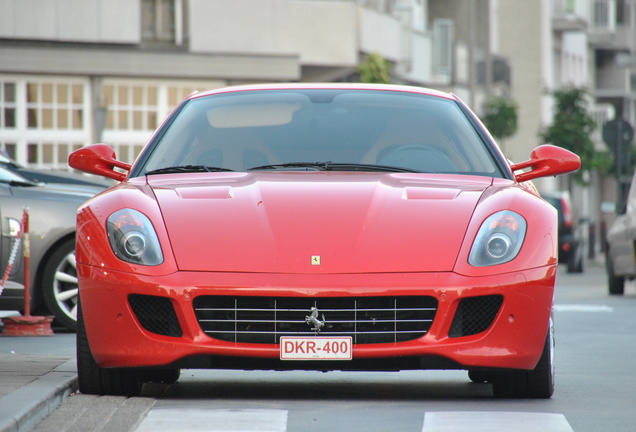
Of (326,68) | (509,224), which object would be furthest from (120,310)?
(326,68)

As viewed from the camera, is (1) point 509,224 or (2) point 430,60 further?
(2) point 430,60

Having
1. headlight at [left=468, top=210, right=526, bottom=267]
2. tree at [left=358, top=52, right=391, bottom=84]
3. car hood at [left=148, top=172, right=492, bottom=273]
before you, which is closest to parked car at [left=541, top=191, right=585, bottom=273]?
tree at [left=358, top=52, right=391, bottom=84]

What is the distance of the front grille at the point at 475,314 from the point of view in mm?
6609

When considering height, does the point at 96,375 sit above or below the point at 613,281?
above

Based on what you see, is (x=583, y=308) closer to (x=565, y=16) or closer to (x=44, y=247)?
(x=44, y=247)

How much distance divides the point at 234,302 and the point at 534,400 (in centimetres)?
148

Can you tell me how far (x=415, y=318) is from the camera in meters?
6.59

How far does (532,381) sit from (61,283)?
529 centimetres

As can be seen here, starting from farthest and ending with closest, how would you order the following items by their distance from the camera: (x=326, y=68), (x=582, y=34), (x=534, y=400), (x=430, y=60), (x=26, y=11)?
(x=582, y=34)
(x=430, y=60)
(x=326, y=68)
(x=26, y=11)
(x=534, y=400)

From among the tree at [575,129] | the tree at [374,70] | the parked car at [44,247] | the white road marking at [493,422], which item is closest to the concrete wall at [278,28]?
the tree at [374,70]

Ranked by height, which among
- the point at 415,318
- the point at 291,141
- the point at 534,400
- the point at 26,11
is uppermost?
the point at 26,11

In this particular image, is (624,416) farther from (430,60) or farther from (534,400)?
(430,60)

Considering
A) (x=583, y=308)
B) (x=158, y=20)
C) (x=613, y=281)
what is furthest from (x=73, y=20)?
(x=583, y=308)

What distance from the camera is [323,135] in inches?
308
